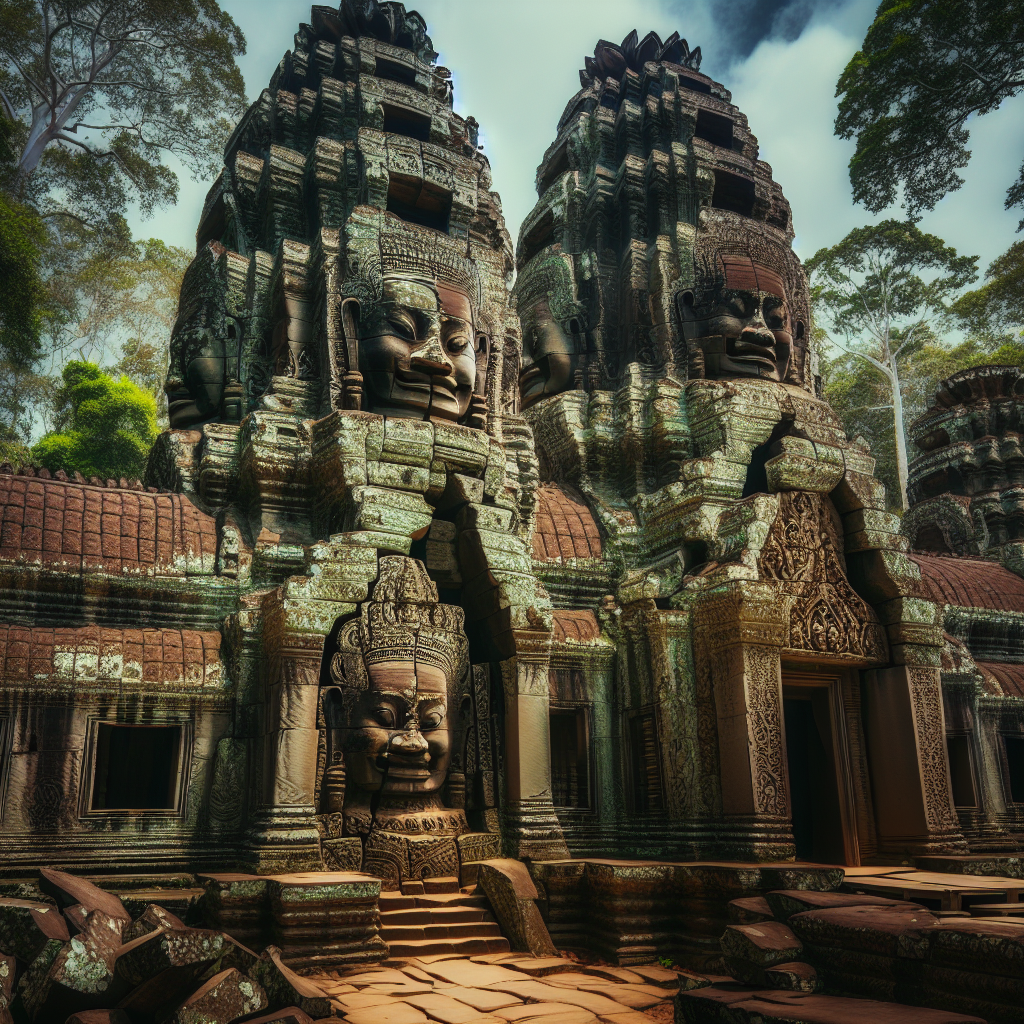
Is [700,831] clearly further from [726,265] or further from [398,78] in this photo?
[398,78]

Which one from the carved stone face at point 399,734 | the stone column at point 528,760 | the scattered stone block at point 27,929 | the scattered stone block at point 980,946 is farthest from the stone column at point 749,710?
the scattered stone block at point 27,929

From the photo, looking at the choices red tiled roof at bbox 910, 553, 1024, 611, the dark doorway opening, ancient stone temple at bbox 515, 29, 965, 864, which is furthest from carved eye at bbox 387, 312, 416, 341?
red tiled roof at bbox 910, 553, 1024, 611

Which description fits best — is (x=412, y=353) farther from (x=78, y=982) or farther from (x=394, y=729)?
(x=78, y=982)

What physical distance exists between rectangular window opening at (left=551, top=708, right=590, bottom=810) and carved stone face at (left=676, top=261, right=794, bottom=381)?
5151mm

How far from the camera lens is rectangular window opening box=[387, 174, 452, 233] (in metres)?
11.7

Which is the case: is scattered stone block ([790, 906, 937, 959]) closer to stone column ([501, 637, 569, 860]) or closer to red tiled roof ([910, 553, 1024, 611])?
stone column ([501, 637, 569, 860])

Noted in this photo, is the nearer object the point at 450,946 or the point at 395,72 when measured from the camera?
the point at 450,946

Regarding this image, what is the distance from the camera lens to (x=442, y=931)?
7531 millimetres

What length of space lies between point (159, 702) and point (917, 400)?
29049 mm

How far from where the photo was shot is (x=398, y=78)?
13.1 m

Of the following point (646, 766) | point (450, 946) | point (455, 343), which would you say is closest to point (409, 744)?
point (450, 946)

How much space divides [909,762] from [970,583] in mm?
5199

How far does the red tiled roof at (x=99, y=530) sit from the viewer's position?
355 inches

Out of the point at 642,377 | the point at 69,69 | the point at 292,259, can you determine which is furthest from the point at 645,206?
the point at 69,69
